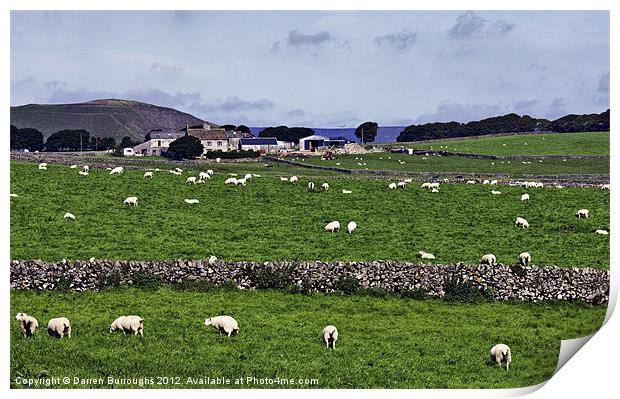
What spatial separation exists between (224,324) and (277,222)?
284 inches

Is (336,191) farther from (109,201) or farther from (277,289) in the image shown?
(277,289)

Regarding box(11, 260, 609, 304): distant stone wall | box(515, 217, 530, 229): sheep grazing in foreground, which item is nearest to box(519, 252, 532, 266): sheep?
box(11, 260, 609, 304): distant stone wall

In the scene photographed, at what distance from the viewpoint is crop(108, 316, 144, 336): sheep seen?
15.3 meters

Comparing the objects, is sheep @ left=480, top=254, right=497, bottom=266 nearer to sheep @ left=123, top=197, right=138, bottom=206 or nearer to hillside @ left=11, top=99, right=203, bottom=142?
hillside @ left=11, top=99, right=203, bottom=142

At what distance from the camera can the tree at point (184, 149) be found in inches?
964

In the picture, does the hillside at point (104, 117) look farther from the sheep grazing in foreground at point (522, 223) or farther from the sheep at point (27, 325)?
the sheep grazing in foreground at point (522, 223)

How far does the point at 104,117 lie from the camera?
2112 centimetres

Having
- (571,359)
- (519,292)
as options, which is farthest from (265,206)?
(571,359)

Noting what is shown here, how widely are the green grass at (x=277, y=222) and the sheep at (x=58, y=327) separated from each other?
305 cm

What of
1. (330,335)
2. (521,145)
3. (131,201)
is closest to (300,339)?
(330,335)

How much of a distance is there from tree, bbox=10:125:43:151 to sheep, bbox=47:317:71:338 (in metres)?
Result: 4.70

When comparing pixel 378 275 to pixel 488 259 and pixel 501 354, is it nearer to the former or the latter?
pixel 488 259

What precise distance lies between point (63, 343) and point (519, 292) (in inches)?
399
